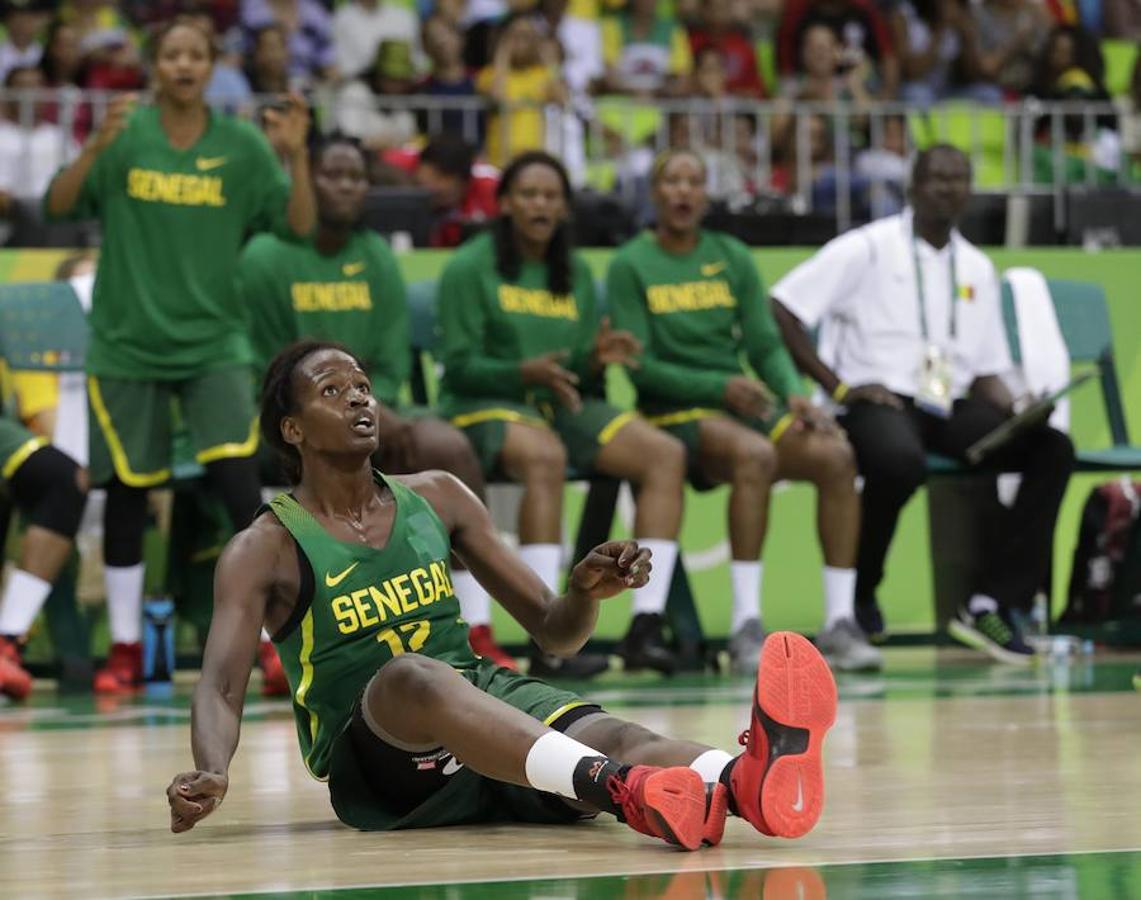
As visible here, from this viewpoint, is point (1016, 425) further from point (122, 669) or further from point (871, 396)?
point (122, 669)

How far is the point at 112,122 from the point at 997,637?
3.65 m

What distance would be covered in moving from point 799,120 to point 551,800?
7.59 meters

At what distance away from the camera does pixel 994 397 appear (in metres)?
8.34

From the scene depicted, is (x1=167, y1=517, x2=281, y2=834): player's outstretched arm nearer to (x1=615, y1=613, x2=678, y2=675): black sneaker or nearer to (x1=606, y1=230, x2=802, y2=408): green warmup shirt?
(x1=615, y1=613, x2=678, y2=675): black sneaker

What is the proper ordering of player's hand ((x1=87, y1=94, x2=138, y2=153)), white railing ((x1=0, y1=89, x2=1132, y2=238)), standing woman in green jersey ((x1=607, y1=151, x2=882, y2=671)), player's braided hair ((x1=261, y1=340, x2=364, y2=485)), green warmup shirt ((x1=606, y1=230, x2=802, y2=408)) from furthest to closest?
white railing ((x1=0, y1=89, x2=1132, y2=238))
green warmup shirt ((x1=606, y1=230, x2=802, y2=408))
standing woman in green jersey ((x1=607, y1=151, x2=882, y2=671))
player's hand ((x1=87, y1=94, x2=138, y2=153))
player's braided hair ((x1=261, y1=340, x2=364, y2=485))

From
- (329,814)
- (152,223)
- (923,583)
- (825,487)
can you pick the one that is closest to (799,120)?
(923,583)

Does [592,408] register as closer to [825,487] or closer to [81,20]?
[825,487]

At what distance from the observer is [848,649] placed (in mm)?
7680

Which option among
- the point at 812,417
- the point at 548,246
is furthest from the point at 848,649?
the point at 548,246

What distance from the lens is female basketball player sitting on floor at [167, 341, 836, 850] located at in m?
3.50

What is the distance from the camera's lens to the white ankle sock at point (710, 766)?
3617 mm

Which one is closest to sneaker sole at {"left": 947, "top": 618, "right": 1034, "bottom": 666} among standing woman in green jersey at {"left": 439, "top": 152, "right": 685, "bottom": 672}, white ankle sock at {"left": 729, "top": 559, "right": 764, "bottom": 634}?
white ankle sock at {"left": 729, "top": 559, "right": 764, "bottom": 634}

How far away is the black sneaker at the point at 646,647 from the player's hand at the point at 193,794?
166 inches

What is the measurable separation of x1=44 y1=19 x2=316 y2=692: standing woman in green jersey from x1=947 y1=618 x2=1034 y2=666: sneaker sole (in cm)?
274
